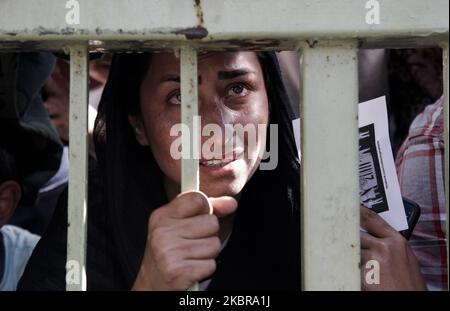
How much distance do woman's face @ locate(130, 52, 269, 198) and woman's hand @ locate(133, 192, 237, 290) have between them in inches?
11.4

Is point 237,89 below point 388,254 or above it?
above

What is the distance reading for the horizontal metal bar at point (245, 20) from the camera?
3.59 feet

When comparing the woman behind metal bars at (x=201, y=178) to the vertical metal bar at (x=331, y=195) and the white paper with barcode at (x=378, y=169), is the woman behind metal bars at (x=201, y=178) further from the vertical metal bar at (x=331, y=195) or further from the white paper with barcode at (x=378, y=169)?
the vertical metal bar at (x=331, y=195)

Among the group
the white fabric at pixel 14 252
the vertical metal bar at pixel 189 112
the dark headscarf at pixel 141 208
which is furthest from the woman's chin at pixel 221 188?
the white fabric at pixel 14 252

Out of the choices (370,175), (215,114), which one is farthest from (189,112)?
(370,175)

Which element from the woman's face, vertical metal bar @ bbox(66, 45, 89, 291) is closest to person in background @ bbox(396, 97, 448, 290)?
the woman's face

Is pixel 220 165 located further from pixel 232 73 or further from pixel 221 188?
pixel 232 73

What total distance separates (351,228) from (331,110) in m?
0.18

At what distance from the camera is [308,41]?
1.12 metres

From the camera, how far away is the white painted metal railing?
110cm

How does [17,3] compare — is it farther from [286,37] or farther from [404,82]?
[404,82]

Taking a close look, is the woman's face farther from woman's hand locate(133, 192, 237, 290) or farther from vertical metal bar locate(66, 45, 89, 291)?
vertical metal bar locate(66, 45, 89, 291)

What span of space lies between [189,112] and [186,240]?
0.22 metres
